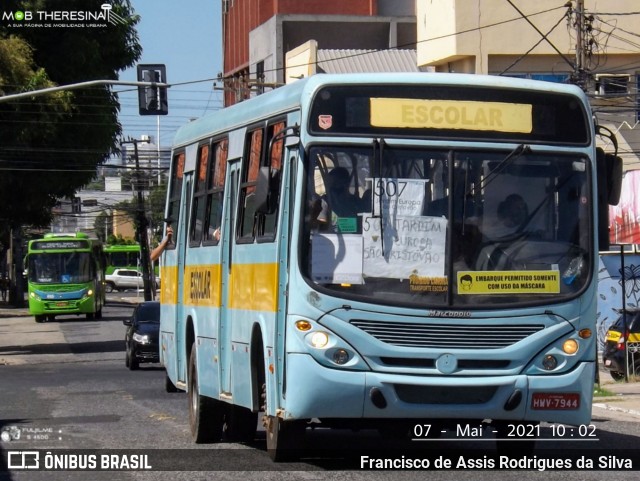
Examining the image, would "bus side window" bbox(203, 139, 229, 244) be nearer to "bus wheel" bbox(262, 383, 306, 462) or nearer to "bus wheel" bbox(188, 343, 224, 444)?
"bus wheel" bbox(188, 343, 224, 444)

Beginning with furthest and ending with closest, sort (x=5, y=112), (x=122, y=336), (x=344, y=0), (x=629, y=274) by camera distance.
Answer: (x=344, y=0) < (x=122, y=336) < (x=5, y=112) < (x=629, y=274)

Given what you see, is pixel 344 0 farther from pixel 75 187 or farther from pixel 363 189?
pixel 363 189

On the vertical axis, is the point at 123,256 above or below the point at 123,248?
below

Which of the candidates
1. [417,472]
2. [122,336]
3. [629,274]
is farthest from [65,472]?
[122,336]

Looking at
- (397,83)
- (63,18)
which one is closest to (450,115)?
(397,83)

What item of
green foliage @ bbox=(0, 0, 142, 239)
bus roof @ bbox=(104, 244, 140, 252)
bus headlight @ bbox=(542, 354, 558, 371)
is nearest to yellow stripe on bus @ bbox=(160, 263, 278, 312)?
bus headlight @ bbox=(542, 354, 558, 371)

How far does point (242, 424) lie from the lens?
42.7 feet

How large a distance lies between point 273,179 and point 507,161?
1821mm

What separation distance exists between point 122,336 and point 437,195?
36114mm

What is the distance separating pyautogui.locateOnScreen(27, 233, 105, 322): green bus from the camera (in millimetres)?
55031

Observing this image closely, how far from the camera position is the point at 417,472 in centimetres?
1064

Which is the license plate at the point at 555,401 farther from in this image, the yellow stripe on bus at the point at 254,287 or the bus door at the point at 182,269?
the bus door at the point at 182,269

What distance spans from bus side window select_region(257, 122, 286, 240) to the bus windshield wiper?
1.51 meters

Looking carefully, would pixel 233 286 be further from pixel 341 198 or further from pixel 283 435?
pixel 341 198
